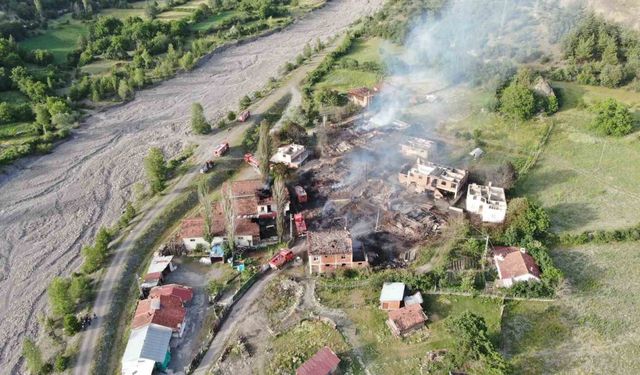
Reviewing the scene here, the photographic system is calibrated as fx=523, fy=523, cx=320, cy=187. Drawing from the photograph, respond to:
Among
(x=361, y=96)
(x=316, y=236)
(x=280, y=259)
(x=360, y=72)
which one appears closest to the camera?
(x=316, y=236)

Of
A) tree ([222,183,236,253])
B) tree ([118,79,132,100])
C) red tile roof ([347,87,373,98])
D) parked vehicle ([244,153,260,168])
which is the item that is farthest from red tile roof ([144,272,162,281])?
tree ([118,79,132,100])

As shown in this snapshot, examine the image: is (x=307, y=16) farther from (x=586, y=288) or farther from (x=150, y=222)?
(x=586, y=288)

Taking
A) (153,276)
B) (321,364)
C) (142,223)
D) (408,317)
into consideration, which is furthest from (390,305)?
(142,223)

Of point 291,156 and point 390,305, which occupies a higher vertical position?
point 291,156

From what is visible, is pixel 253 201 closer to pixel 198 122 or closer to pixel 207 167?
pixel 207 167

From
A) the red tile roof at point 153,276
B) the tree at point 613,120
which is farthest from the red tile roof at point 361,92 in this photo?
the red tile roof at point 153,276
